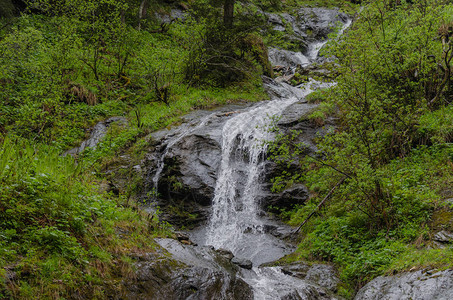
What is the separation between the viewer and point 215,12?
16.9m

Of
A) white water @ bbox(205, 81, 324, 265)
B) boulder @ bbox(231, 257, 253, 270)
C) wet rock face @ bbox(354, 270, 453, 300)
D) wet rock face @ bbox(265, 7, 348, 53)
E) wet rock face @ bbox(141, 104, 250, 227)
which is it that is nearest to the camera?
wet rock face @ bbox(354, 270, 453, 300)

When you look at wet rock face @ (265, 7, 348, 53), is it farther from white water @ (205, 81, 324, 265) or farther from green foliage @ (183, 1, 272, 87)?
white water @ (205, 81, 324, 265)

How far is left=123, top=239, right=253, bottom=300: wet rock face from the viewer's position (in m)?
3.87

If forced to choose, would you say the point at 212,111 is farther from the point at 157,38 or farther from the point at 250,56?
the point at 157,38

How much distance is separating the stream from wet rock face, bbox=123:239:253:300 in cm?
32

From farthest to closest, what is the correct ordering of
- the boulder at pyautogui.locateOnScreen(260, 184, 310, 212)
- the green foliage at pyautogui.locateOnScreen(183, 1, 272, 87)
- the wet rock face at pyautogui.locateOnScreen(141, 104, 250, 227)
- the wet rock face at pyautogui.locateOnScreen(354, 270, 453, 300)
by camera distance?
1. the green foliage at pyautogui.locateOnScreen(183, 1, 272, 87)
2. the wet rock face at pyautogui.locateOnScreen(141, 104, 250, 227)
3. the boulder at pyautogui.locateOnScreen(260, 184, 310, 212)
4. the wet rock face at pyautogui.locateOnScreen(354, 270, 453, 300)

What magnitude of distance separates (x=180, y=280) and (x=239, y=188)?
20.4 ft

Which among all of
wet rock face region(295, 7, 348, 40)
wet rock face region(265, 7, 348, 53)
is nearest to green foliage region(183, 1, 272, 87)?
wet rock face region(265, 7, 348, 53)

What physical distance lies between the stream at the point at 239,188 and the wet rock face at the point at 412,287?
3.00 feet

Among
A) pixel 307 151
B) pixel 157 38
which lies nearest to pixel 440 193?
pixel 307 151

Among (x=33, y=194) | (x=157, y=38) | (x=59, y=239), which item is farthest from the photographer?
(x=157, y=38)

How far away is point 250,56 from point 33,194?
17.4m

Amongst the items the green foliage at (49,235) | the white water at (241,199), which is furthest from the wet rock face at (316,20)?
the green foliage at (49,235)

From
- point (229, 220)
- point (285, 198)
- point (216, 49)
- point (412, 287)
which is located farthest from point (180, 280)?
point (216, 49)
